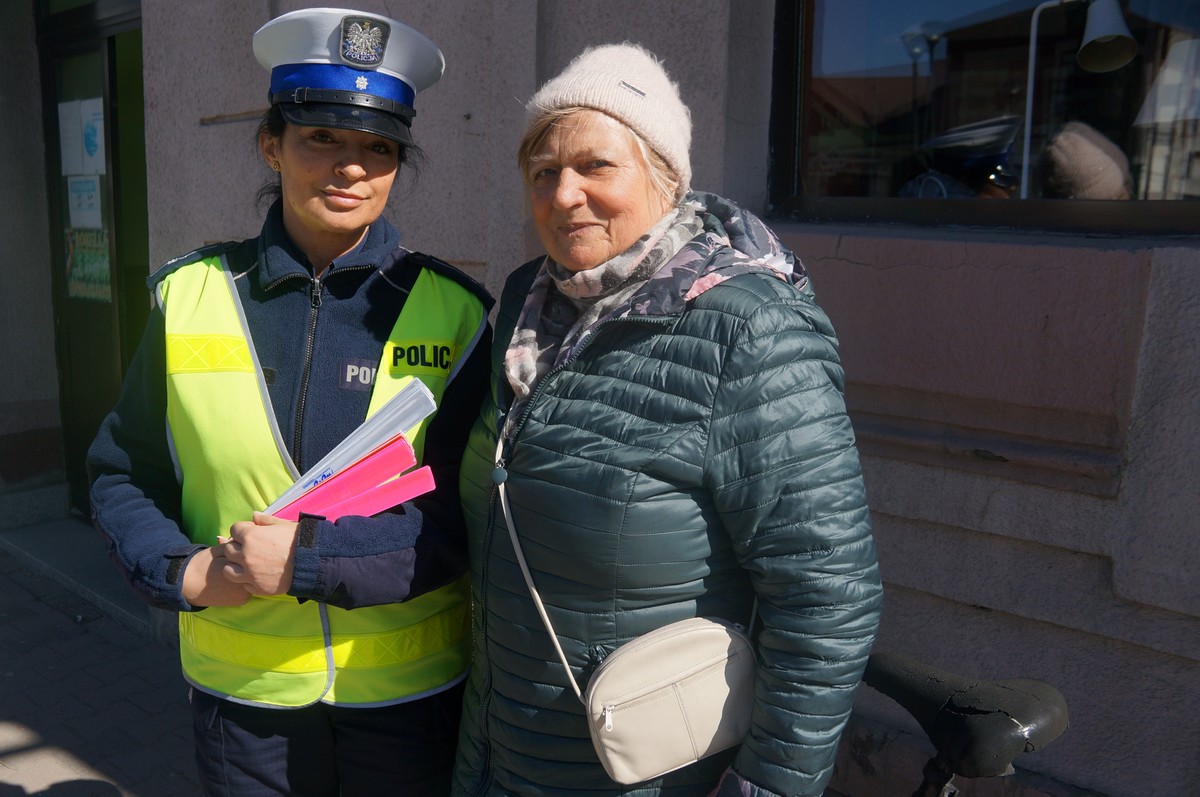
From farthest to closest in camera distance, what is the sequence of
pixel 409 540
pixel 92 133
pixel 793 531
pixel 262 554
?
pixel 92 133 → pixel 409 540 → pixel 262 554 → pixel 793 531

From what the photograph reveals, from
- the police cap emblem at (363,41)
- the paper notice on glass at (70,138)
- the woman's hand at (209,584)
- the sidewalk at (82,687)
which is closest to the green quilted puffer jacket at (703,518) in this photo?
the woman's hand at (209,584)

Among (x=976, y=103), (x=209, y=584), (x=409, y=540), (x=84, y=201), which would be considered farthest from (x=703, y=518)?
(x=84, y=201)

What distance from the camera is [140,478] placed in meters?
2.03

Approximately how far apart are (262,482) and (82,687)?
2998 millimetres

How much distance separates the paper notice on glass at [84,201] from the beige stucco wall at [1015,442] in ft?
12.0

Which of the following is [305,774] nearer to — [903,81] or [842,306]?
[842,306]

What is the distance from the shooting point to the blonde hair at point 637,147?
167 centimetres

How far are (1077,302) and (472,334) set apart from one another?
1.44m

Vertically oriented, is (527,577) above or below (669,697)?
above

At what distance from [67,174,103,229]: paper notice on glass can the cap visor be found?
447cm

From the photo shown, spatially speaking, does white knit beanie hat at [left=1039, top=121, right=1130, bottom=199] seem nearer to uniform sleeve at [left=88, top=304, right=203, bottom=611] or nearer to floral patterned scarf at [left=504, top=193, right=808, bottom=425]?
floral patterned scarf at [left=504, top=193, right=808, bottom=425]

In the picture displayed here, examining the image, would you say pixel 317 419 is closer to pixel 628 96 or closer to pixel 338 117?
pixel 338 117

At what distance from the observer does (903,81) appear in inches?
114

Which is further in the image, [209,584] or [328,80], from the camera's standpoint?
[328,80]
